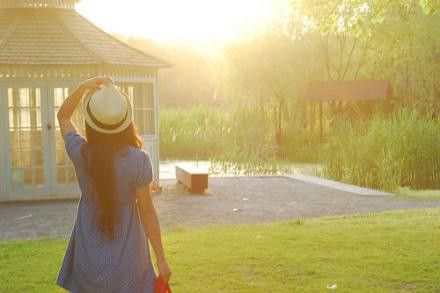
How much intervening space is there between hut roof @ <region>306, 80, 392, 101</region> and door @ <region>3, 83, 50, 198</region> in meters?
16.8

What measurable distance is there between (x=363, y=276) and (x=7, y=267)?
375cm

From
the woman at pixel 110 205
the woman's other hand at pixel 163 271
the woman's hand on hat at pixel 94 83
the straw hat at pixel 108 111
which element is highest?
the woman's hand on hat at pixel 94 83

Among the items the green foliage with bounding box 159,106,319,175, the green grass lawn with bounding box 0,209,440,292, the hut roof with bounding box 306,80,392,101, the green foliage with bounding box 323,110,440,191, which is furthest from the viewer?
the hut roof with bounding box 306,80,392,101

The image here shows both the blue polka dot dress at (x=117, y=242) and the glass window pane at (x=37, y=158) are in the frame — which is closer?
the blue polka dot dress at (x=117, y=242)

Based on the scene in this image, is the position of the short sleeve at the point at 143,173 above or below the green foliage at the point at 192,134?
above

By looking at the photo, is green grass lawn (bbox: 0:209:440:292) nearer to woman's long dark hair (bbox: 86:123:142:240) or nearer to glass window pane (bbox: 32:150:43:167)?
woman's long dark hair (bbox: 86:123:142:240)

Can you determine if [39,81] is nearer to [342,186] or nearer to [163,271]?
[342,186]

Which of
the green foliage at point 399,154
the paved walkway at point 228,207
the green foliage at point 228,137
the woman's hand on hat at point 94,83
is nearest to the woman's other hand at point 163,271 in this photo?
the woman's hand on hat at point 94,83

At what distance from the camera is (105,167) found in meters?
4.09

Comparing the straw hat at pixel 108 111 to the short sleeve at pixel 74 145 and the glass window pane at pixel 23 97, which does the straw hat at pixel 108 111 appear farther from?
the glass window pane at pixel 23 97

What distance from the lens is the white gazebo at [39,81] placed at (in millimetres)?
14695

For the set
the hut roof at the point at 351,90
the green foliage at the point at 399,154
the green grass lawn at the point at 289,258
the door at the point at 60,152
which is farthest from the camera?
the hut roof at the point at 351,90

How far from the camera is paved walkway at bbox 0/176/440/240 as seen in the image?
12008 mm

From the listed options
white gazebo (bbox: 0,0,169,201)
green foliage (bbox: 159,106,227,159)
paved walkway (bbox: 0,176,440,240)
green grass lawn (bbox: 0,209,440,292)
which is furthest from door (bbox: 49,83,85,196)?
green foliage (bbox: 159,106,227,159)
